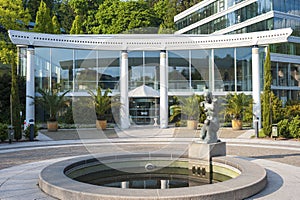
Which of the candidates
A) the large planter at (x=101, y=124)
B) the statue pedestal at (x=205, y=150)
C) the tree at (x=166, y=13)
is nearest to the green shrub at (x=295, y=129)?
the statue pedestal at (x=205, y=150)

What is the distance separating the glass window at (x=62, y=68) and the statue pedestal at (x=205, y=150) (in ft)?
63.0

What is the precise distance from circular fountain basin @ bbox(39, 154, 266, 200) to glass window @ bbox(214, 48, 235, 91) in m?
18.6

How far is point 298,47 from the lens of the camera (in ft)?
118

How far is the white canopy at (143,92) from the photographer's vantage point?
2705 centimetres

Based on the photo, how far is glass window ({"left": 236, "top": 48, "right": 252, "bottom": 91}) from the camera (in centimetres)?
2753

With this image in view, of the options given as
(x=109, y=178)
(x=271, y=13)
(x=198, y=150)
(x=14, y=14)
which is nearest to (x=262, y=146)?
(x=198, y=150)

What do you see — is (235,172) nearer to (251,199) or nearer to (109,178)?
(251,199)

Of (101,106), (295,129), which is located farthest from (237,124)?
(101,106)

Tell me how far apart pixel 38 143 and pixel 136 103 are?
13114 mm

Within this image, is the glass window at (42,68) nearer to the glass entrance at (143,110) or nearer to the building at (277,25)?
the glass entrance at (143,110)

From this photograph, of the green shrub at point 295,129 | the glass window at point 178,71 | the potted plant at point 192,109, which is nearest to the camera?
the green shrub at point 295,129

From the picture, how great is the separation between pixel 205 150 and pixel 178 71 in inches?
765

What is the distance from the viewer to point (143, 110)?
29375mm

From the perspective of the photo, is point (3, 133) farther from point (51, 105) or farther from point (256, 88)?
point (256, 88)
